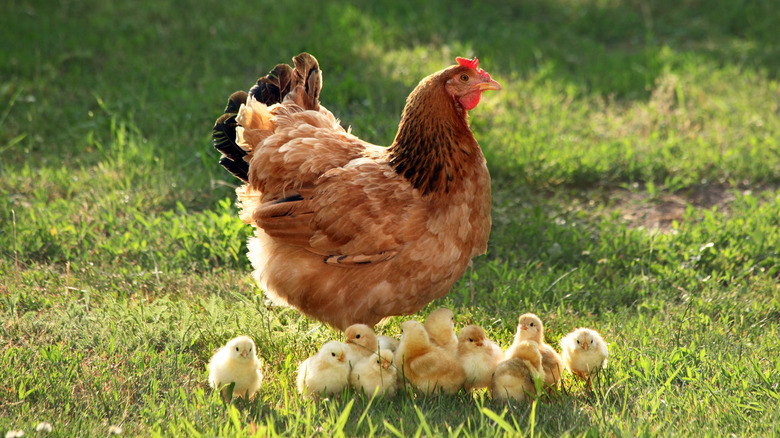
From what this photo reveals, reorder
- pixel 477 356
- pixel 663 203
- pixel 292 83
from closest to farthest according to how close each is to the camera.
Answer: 1. pixel 477 356
2. pixel 292 83
3. pixel 663 203

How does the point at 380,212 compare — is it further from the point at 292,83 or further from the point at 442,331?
the point at 292,83

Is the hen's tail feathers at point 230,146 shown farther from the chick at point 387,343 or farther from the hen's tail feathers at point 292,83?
the chick at point 387,343

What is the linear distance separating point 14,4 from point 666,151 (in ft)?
26.5

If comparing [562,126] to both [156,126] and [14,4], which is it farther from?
[14,4]

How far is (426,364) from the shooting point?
390cm

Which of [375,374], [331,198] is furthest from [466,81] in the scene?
[375,374]

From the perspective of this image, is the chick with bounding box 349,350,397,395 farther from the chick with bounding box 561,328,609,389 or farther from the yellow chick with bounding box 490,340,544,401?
the chick with bounding box 561,328,609,389

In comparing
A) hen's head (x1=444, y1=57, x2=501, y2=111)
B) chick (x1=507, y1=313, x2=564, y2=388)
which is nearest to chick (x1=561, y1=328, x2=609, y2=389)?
chick (x1=507, y1=313, x2=564, y2=388)

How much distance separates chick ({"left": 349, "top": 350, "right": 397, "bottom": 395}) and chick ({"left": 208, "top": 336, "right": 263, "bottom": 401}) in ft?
1.69

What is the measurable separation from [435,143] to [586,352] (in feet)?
4.70

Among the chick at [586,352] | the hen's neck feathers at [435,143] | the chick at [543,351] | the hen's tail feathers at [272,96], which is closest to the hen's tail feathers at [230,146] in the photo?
the hen's tail feathers at [272,96]

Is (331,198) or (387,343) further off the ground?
(331,198)

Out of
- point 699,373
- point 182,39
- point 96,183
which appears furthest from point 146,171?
point 699,373

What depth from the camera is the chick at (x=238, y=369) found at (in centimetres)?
371
